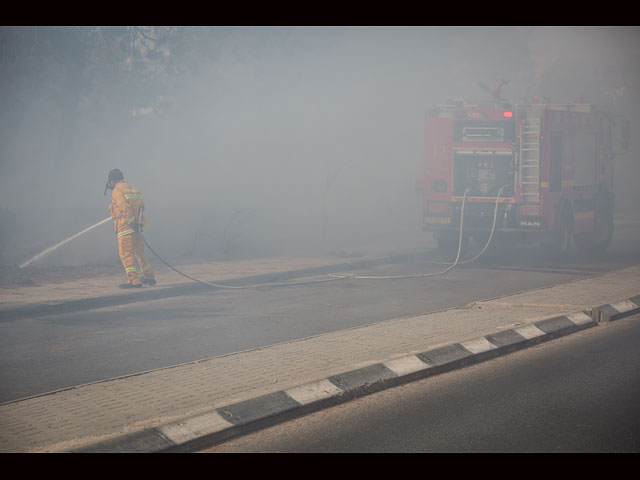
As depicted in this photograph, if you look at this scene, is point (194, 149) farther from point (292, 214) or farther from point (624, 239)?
point (624, 239)

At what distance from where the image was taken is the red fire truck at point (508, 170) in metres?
16.8

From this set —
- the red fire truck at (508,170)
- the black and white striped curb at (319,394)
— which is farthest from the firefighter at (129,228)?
the red fire truck at (508,170)

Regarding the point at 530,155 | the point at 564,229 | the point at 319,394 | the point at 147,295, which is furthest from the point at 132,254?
the point at 564,229

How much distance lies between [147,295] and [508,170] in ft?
28.4

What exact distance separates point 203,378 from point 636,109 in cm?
4638

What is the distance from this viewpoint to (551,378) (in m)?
6.62

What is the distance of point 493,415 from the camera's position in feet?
18.2

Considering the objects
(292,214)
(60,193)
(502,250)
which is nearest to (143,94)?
(60,193)

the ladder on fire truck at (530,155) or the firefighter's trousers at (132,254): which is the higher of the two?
the ladder on fire truck at (530,155)

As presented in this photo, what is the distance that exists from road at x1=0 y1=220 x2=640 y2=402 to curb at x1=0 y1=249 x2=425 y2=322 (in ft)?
1.03

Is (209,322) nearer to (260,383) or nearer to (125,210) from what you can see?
(125,210)

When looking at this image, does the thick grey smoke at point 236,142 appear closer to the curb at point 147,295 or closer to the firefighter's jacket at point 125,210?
the curb at point 147,295

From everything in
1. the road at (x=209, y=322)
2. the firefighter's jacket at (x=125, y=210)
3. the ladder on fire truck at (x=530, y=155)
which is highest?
the ladder on fire truck at (x=530, y=155)

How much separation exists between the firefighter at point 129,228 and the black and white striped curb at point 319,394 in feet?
20.4
